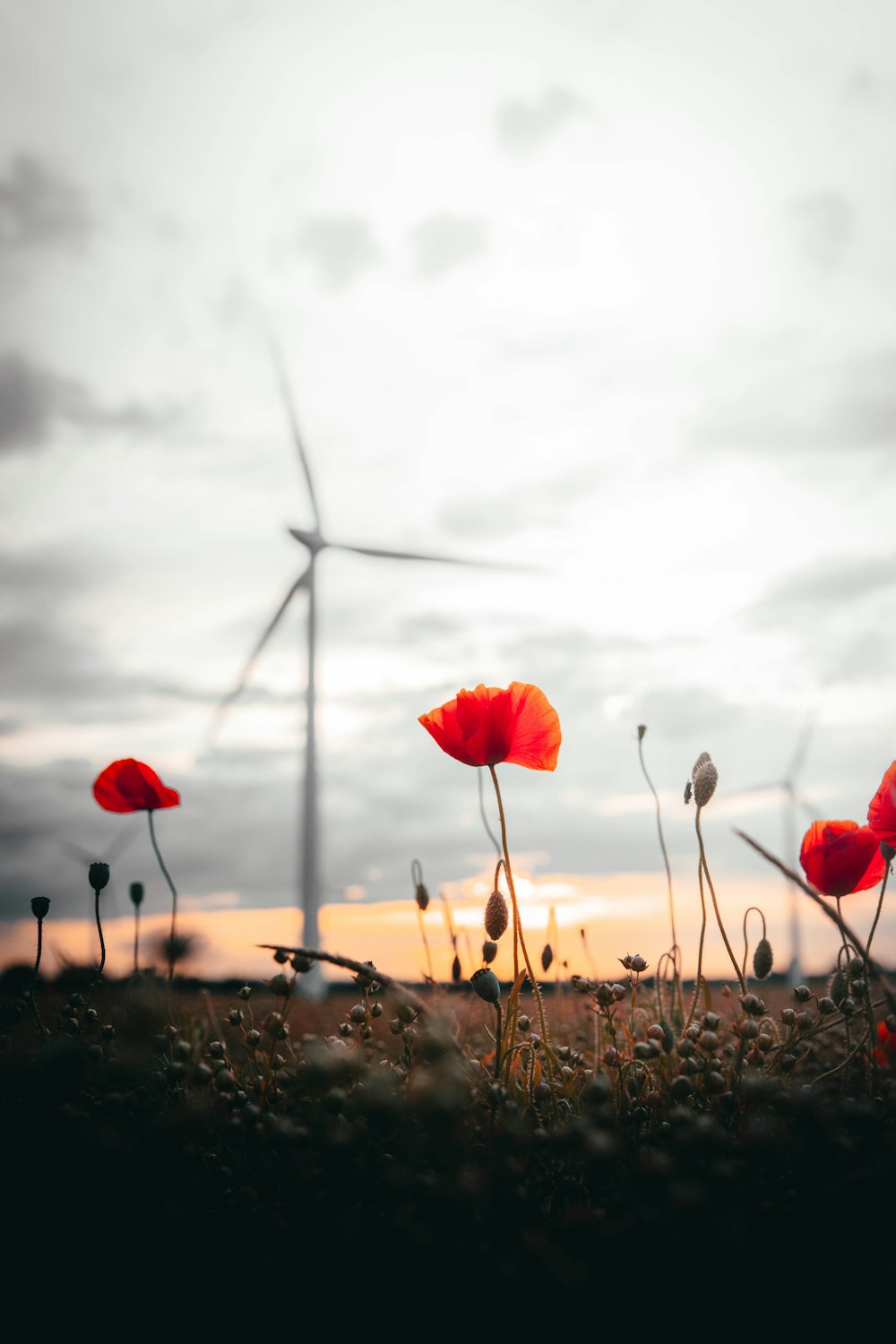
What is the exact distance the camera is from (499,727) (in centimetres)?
274

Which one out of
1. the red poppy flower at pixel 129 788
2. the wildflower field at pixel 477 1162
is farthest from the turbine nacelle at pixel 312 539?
the wildflower field at pixel 477 1162

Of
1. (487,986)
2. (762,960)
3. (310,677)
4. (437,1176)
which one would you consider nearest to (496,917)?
(487,986)

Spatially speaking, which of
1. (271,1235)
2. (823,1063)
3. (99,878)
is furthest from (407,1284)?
(823,1063)

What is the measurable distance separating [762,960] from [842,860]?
0.44 m

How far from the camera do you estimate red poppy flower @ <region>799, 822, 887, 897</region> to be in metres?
2.71

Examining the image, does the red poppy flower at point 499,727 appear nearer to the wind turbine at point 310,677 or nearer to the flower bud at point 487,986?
the flower bud at point 487,986

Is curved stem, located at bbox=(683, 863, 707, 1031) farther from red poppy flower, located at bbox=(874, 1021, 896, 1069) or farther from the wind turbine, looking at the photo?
the wind turbine

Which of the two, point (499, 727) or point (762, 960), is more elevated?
point (499, 727)

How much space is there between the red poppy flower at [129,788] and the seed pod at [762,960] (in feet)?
7.88

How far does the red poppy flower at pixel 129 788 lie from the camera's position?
3652mm

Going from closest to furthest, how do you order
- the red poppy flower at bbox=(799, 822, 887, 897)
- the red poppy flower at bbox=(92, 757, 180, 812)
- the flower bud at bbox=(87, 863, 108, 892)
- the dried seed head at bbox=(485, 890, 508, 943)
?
the dried seed head at bbox=(485, 890, 508, 943), the red poppy flower at bbox=(799, 822, 887, 897), the flower bud at bbox=(87, 863, 108, 892), the red poppy flower at bbox=(92, 757, 180, 812)

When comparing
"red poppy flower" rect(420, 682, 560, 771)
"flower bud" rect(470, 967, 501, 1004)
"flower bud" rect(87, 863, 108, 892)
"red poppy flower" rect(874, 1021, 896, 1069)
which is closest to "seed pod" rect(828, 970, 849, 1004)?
"red poppy flower" rect(874, 1021, 896, 1069)

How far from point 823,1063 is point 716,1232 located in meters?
2.11

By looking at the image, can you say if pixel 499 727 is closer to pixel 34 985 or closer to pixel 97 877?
pixel 97 877
